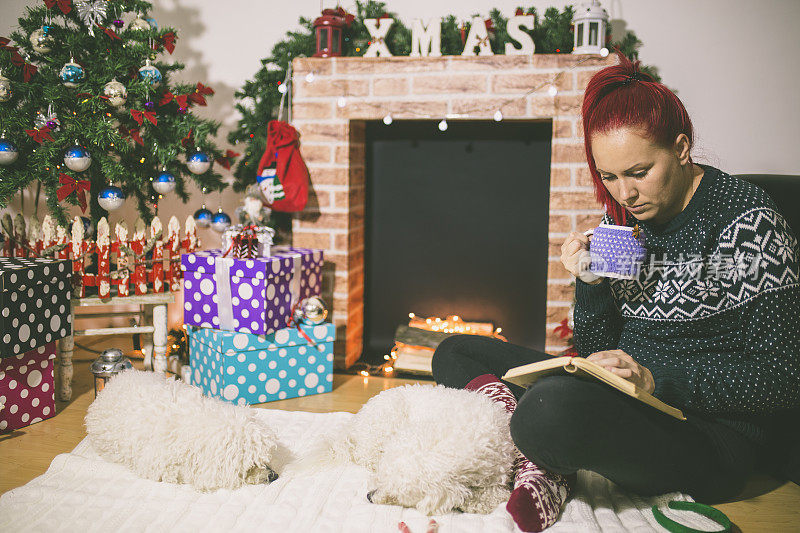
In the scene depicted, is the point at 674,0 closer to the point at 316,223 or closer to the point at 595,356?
the point at 316,223

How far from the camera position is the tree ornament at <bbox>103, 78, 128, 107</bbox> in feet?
6.63

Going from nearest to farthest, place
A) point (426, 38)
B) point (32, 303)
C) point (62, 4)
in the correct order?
point (32, 303) < point (62, 4) < point (426, 38)

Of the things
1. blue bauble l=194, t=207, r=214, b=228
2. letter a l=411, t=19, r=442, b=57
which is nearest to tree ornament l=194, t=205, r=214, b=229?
blue bauble l=194, t=207, r=214, b=228

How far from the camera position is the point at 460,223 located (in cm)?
256

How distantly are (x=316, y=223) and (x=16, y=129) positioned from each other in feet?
3.44

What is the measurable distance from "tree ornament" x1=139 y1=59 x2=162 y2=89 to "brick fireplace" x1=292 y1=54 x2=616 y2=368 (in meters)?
0.52

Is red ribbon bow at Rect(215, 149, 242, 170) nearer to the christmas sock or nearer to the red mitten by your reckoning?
the red mitten

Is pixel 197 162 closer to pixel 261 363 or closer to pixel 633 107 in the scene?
pixel 261 363

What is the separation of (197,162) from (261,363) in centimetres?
77

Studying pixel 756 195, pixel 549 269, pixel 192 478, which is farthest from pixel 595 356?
pixel 549 269

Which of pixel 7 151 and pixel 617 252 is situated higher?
pixel 7 151

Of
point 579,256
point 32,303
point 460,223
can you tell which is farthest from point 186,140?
point 579,256

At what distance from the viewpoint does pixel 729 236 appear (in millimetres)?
1255

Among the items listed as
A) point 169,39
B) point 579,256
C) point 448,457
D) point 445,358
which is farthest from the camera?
point 169,39
